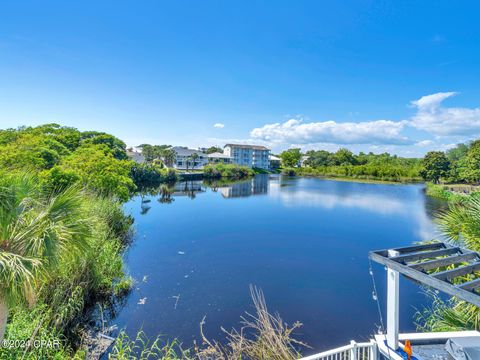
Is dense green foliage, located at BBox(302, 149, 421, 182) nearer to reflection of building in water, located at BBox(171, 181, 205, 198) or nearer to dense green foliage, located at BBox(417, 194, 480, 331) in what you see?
reflection of building in water, located at BBox(171, 181, 205, 198)

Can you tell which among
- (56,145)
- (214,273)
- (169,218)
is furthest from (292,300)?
(56,145)

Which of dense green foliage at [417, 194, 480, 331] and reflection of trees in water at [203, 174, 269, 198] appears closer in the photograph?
dense green foliage at [417, 194, 480, 331]

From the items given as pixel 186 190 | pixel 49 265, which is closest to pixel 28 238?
pixel 49 265

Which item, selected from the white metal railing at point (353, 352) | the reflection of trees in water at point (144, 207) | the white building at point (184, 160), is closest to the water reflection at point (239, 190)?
the reflection of trees in water at point (144, 207)

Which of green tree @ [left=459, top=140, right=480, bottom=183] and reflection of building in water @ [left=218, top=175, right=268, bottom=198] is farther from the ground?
green tree @ [left=459, top=140, right=480, bottom=183]

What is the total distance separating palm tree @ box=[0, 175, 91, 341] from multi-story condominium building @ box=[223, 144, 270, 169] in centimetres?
6069

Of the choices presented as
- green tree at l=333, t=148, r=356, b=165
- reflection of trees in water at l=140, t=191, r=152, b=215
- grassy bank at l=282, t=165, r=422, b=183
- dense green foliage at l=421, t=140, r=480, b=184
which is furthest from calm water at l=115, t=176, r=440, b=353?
green tree at l=333, t=148, r=356, b=165

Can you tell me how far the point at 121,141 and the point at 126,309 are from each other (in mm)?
37487

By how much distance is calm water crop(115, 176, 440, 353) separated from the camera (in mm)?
6461

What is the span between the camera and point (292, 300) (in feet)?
24.4

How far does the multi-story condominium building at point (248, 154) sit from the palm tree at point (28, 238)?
60.7 metres

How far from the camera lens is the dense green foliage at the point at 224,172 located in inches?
1850

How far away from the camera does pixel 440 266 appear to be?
2.69 m

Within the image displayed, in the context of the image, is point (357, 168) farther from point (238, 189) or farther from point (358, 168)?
point (238, 189)
